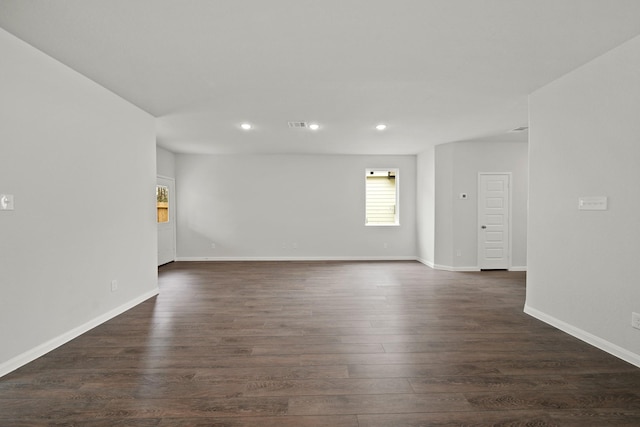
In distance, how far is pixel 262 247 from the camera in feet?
25.2

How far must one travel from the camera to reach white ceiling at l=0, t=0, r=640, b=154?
2170 mm

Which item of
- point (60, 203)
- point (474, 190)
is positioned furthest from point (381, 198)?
point (60, 203)

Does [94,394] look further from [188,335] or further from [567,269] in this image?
[567,269]

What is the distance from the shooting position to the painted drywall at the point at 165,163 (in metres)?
6.87

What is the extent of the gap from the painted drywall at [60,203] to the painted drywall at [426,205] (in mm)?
5649

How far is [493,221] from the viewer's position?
6.37m

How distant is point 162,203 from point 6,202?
498 centimetres

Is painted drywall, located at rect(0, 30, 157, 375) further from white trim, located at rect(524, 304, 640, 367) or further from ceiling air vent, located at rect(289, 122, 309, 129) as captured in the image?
white trim, located at rect(524, 304, 640, 367)

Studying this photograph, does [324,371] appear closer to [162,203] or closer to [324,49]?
[324,49]

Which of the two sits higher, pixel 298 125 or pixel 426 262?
pixel 298 125

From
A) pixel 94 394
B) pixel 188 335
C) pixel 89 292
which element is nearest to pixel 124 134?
pixel 89 292

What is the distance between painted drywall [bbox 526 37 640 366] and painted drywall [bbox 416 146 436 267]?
3053 mm

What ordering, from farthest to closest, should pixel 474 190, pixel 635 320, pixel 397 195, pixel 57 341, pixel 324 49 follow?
pixel 397 195 < pixel 474 190 < pixel 57 341 < pixel 324 49 < pixel 635 320

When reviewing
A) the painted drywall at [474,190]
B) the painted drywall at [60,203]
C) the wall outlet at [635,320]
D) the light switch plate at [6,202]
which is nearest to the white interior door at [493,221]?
the painted drywall at [474,190]
